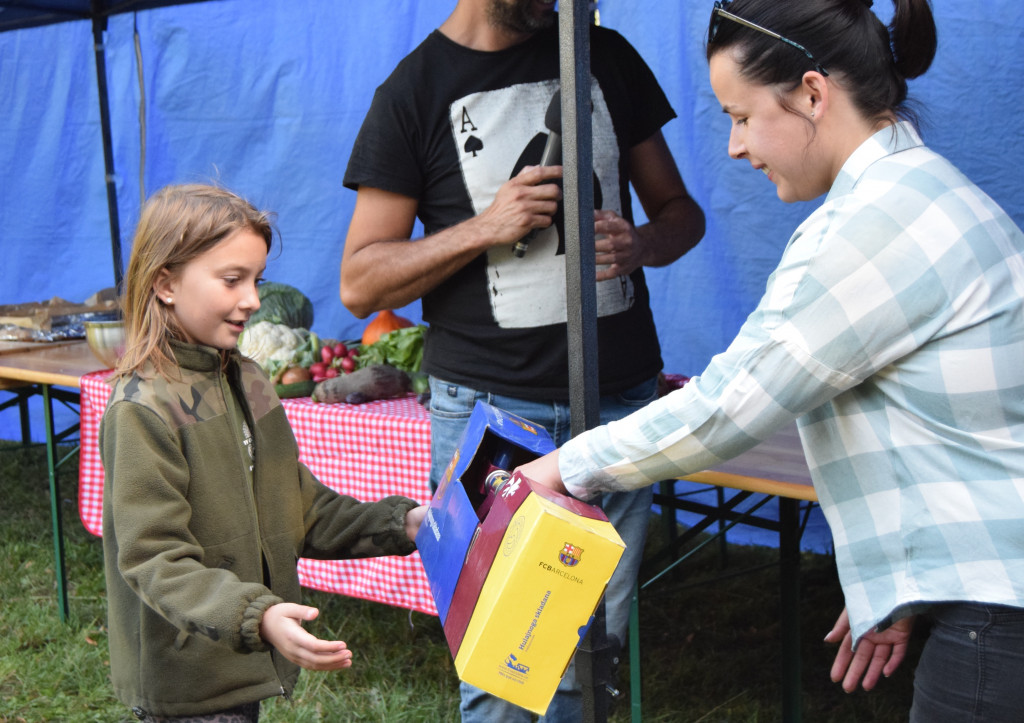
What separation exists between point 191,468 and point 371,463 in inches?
60.6

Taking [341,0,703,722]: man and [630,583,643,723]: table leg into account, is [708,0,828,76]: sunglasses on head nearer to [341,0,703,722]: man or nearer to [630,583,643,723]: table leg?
[341,0,703,722]: man

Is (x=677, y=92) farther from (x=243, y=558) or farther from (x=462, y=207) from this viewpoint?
(x=243, y=558)

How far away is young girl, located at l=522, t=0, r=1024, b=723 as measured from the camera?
1128 mm

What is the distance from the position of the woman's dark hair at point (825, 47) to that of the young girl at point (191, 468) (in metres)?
0.78

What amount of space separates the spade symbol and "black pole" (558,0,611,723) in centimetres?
52

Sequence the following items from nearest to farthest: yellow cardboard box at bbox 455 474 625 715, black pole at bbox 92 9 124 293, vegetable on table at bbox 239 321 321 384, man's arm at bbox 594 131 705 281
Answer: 1. yellow cardboard box at bbox 455 474 625 715
2. man's arm at bbox 594 131 705 281
3. vegetable on table at bbox 239 321 321 384
4. black pole at bbox 92 9 124 293

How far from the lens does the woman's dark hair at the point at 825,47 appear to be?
122cm

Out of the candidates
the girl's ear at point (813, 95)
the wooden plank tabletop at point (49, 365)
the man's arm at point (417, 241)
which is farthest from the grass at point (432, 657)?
the girl's ear at point (813, 95)

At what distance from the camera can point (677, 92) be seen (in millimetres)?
3660

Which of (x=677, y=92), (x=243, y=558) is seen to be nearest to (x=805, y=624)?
(x=677, y=92)

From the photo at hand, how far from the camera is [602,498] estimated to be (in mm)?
1870

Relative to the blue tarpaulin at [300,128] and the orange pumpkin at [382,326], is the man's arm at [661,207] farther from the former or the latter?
the orange pumpkin at [382,326]

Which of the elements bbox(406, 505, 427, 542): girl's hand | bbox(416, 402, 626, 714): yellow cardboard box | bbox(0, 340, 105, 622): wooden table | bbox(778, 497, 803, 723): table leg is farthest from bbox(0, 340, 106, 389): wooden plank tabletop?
bbox(416, 402, 626, 714): yellow cardboard box

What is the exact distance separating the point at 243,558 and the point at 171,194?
57 cm
